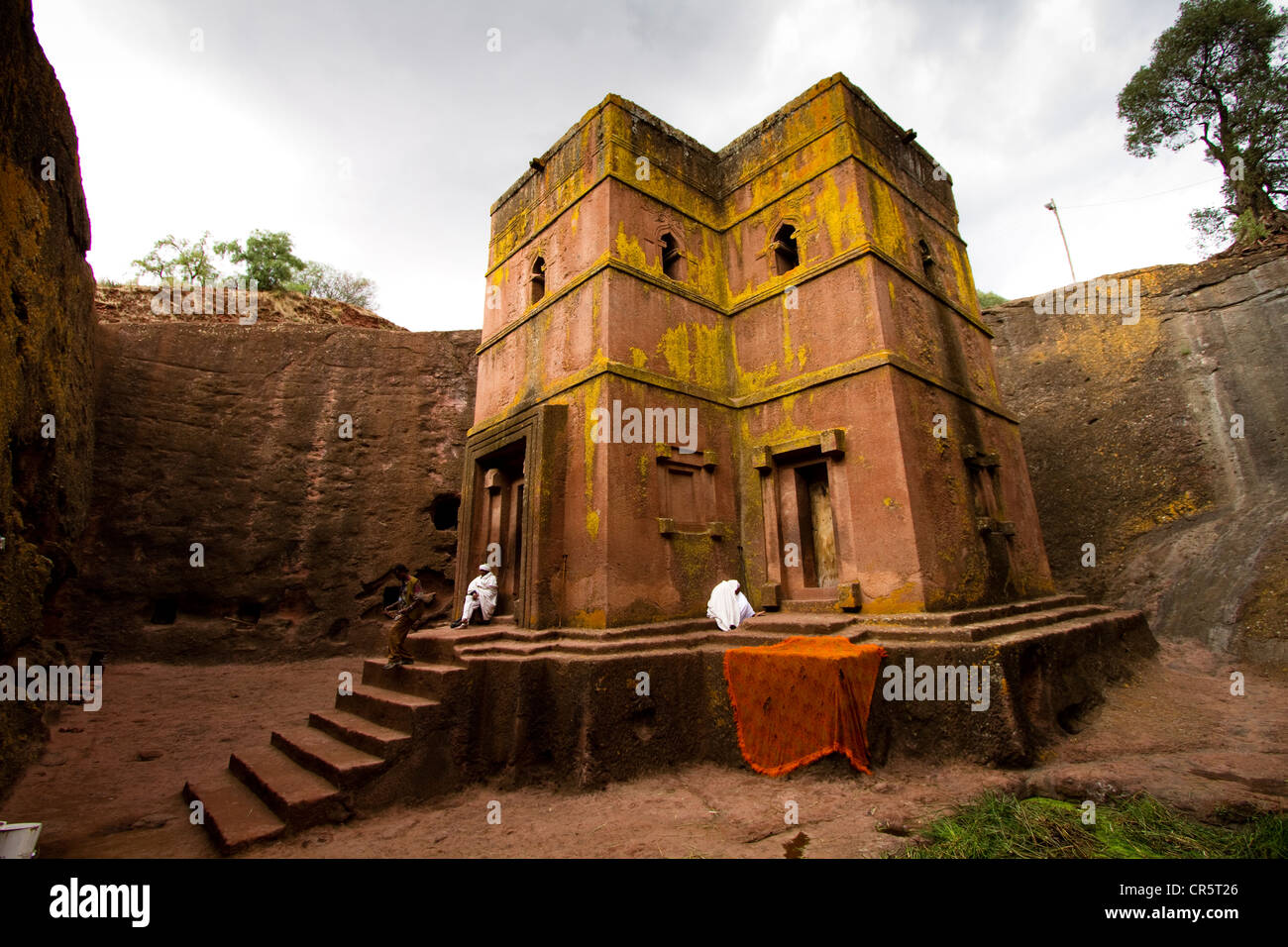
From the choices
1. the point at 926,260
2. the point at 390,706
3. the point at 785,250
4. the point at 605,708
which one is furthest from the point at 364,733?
the point at 926,260

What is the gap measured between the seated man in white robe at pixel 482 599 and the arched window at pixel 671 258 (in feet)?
16.5

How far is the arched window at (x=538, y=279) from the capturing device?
352 inches

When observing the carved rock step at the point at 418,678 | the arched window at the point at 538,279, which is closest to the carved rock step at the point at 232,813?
the carved rock step at the point at 418,678

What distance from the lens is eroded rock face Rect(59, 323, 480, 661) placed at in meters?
9.98

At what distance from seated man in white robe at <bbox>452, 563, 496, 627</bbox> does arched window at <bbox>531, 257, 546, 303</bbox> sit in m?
4.36

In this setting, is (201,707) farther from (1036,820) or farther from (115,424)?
(1036,820)

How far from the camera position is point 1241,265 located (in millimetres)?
11844

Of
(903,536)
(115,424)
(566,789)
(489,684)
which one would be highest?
(115,424)

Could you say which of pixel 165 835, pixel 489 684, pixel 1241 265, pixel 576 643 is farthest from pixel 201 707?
pixel 1241 265

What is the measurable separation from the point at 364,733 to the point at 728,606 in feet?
12.9

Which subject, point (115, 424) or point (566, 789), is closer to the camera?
point (566, 789)

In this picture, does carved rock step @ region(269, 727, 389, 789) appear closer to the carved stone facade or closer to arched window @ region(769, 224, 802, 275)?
the carved stone facade

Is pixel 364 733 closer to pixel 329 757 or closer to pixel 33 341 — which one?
pixel 329 757

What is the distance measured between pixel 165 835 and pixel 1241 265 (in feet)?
63.9
